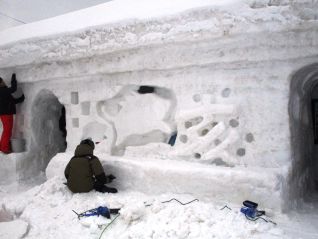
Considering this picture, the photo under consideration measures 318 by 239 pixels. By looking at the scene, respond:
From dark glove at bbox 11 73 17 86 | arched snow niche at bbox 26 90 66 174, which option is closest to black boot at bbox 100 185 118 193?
arched snow niche at bbox 26 90 66 174

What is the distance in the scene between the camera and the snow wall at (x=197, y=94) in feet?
12.5

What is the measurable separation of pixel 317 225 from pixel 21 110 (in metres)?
5.97

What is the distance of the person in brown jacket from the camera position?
461cm

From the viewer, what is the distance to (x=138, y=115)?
16.9ft

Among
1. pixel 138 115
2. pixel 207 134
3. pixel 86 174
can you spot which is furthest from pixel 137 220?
pixel 138 115

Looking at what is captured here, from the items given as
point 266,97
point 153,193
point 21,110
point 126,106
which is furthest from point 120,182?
point 21,110

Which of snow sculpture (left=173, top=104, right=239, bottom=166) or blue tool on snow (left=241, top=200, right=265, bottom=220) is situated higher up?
snow sculpture (left=173, top=104, right=239, bottom=166)

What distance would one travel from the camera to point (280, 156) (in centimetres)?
397

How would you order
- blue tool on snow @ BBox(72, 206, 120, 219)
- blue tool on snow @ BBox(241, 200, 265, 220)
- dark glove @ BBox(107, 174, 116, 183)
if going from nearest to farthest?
1. blue tool on snow @ BBox(241, 200, 265, 220)
2. blue tool on snow @ BBox(72, 206, 120, 219)
3. dark glove @ BBox(107, 174, 116, 183)

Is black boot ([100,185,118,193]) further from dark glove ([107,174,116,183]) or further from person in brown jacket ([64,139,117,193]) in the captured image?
dark glove ([107,174,116,183])

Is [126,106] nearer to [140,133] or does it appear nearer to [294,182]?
[140,133]

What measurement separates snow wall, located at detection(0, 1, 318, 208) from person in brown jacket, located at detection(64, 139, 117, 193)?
38cm

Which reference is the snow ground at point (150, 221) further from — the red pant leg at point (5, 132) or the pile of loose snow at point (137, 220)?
the red pant leg at point (5, 132)

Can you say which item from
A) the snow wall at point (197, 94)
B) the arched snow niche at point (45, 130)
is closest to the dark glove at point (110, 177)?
the snow wall at point (197, 94)
